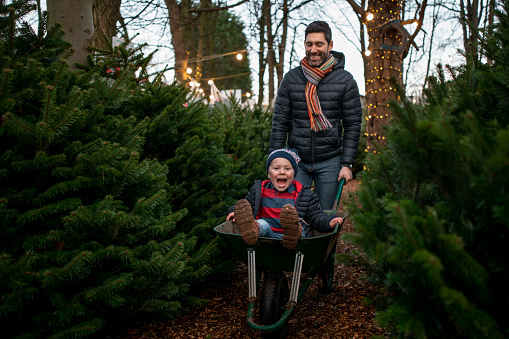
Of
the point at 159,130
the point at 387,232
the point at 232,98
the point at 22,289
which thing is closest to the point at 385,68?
the point at 232,98

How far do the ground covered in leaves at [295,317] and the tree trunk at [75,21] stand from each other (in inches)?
99.3

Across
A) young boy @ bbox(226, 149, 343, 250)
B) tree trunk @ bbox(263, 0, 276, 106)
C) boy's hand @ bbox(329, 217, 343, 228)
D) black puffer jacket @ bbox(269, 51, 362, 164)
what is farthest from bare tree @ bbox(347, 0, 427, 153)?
tree trunk @ bbox(263, 0, 276, 106)

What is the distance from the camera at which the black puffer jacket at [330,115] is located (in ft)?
11.5

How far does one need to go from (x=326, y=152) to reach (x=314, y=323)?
1.47m

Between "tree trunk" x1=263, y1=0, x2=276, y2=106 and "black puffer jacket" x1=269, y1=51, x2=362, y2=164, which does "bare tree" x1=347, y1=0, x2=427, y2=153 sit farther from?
"tree trunk" x1=263, y1=0, x2=276, y2=106

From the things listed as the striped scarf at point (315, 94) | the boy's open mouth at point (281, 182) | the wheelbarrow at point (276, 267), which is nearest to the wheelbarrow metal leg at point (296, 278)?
the wheelbarrow at point (276, 267)

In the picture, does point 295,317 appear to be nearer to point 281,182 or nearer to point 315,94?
point 281,182

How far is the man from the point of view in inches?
136

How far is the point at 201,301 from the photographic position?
304cm

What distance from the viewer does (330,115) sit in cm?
352

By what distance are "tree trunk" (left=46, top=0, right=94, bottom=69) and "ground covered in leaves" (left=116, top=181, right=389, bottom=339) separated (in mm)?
2523

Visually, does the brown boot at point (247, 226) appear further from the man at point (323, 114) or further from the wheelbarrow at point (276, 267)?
the man at point (323, 114)

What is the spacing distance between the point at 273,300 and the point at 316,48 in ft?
7.09

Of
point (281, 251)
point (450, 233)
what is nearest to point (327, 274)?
point (281, 251)
